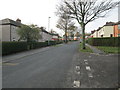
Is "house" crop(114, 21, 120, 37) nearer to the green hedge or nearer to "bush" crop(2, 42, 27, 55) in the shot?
the green hedge

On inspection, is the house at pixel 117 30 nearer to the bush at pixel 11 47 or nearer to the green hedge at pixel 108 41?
the green hedge at pixel 108 41

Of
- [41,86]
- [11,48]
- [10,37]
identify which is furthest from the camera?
[10,37]

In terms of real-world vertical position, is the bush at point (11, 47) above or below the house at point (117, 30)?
below

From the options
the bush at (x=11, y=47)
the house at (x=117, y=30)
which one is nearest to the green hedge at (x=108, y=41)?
the house at (x=117, y=30)

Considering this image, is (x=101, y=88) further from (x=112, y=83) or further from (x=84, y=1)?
(x=84, y=1)

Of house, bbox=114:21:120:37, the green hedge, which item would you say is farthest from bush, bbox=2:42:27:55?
house, bbox=114:21:120:37

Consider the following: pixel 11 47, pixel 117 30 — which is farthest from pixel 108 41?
pixel 11 47

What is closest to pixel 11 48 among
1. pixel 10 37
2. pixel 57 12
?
pixel 57 12

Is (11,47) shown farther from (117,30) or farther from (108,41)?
(117,30)

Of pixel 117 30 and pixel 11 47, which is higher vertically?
pixel 117 30

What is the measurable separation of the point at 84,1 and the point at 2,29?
23.8 meters

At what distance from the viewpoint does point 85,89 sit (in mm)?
3621

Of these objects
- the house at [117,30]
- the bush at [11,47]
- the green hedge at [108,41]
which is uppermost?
the house at [117,30]

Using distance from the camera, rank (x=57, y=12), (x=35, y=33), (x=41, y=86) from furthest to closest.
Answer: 1. (x=35, y=33)
2. (x=57, y=12)
3. (x=41, y=86)
